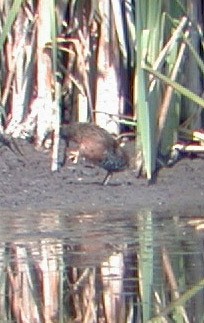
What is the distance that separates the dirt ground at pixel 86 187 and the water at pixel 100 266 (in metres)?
0.30

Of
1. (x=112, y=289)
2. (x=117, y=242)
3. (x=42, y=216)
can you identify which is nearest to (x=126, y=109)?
(x=42, y=216)

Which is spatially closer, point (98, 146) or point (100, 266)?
point (100, 266)

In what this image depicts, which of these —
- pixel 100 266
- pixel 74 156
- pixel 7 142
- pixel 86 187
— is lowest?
pixel 100 266

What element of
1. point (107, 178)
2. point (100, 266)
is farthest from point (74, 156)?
point (100, 266)

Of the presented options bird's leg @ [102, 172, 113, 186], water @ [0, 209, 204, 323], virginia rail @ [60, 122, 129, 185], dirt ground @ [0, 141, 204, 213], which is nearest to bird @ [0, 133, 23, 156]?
dirt ground @ [0, 141, 204, 213]

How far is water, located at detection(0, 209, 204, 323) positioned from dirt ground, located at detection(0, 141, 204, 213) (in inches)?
11.9

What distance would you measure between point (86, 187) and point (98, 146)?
0.49m

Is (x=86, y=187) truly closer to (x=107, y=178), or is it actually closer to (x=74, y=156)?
(x=107, y=178)

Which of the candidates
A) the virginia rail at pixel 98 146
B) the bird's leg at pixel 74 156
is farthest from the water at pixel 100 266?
the bird's leg at pixel 74 156

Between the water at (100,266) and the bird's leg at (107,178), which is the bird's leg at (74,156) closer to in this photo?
the bird's leg at (107,178)

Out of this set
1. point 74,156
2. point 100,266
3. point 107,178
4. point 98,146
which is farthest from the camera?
point 74,156

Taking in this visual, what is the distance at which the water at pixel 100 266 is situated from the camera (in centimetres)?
638

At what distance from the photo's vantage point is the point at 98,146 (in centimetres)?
1076

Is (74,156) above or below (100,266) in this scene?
above
